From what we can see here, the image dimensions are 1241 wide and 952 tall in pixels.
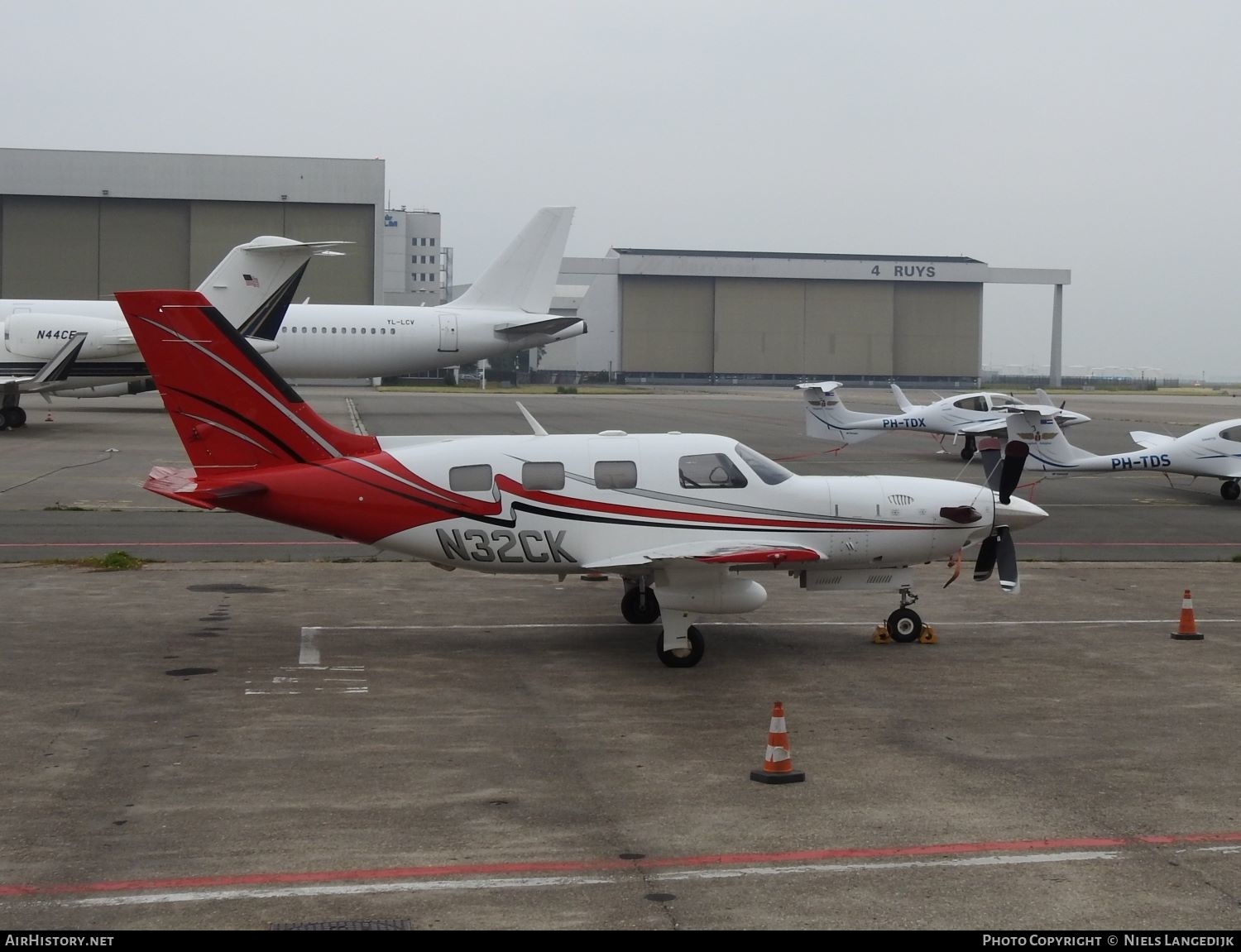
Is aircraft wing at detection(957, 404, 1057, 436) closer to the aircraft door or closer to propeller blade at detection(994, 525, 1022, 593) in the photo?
propeller blade at detection(994, 525, 1022, 593)

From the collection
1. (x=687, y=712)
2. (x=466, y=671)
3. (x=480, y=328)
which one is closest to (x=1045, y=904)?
(x=687, y=712)

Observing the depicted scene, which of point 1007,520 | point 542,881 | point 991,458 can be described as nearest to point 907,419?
point 991,458

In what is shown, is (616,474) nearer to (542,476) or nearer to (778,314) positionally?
(542,476)

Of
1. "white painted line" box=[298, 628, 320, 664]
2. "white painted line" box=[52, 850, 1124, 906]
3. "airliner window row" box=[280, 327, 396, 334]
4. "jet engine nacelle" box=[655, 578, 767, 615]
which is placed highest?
"airliner window row" box=[280, 327, 396, 334]

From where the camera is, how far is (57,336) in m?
40.1

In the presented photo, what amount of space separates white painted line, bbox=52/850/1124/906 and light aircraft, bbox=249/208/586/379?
139 ft

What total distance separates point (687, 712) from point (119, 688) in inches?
210

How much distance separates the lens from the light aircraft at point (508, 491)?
13.9m

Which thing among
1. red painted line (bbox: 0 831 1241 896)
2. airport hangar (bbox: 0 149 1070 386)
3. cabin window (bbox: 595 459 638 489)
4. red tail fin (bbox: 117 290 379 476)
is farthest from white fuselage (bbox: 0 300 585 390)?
airport hangar (bbox: 0 149 1070 386)

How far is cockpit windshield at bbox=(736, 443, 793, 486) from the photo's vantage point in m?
14.2

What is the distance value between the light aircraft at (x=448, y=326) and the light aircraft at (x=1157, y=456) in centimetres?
2435

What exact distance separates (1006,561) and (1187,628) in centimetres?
253

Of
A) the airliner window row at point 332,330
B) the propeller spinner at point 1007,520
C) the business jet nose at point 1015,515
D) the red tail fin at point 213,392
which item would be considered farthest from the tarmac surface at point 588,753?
the airliner window row at point 332,330

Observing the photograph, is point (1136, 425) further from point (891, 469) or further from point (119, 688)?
point (119, 688)
